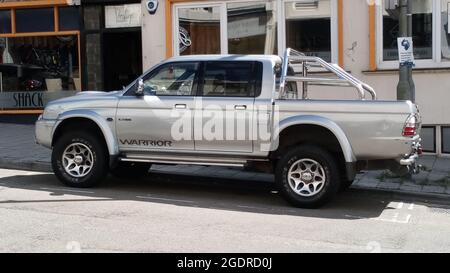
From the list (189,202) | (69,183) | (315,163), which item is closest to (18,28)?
(69,183)

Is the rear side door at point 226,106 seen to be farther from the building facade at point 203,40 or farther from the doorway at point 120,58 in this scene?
the doorway at point 120,58

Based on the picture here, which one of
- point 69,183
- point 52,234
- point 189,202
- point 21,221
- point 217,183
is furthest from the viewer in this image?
point 217,183

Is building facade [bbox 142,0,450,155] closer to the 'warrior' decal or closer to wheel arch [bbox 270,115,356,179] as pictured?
wheel arch [bbox 270,115,356,179]

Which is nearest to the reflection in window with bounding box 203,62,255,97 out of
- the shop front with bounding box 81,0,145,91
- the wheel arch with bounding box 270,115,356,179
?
the wheel arch with bounding box 270,115,356,179

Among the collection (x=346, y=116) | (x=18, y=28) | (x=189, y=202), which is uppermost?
(x=18, y=28)

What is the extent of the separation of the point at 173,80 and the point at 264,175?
2.39 meters

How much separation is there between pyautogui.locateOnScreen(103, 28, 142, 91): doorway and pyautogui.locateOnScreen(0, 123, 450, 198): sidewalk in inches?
123

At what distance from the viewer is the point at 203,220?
6902 millimetres

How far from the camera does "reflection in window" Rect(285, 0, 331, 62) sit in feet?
40.8

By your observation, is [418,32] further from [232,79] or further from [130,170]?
[130,170]

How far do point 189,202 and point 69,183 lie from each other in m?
1.85

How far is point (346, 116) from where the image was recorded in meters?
7.42

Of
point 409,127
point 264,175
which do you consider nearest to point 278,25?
point 264,175

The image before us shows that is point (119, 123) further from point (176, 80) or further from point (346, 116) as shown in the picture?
point (346, 116)
